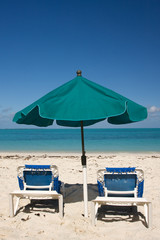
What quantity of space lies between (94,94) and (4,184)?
3.70 m

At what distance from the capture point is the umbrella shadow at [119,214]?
3396mm

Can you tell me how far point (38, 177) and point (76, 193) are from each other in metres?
1.39

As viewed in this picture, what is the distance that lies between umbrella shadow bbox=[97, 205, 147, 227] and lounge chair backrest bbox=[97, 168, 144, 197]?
368mm

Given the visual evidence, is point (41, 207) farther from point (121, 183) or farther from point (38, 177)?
point (121, 183)

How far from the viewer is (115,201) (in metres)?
3.06

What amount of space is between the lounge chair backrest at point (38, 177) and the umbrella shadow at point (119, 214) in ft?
2.88

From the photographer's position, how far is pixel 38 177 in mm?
3672

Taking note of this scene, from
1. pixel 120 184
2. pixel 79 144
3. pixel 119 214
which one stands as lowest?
pixel 119 214

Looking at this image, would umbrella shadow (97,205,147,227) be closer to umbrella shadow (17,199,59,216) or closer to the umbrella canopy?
umbrella shadow (17,199,59,216)

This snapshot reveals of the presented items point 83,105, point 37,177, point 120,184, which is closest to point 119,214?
point 120,184

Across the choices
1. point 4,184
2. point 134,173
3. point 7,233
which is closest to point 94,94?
point 134,173

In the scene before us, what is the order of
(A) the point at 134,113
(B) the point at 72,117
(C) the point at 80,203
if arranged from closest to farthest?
(B) the point at 72,117
(A) the point at 134,113
(C) the point at 80,203

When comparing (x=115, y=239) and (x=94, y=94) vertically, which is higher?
(x=94, y=94)

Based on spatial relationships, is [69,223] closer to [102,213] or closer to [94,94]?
[102,213]
